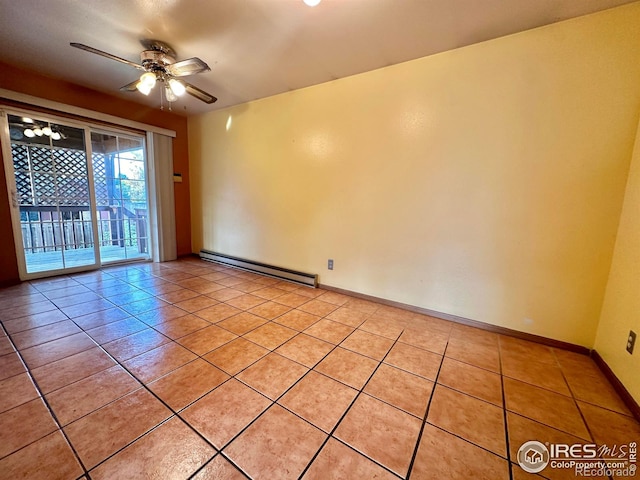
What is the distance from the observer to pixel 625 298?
1.63m

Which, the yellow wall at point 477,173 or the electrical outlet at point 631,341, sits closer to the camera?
the electrical outlet at point 631,341

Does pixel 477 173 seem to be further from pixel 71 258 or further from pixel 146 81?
pixel 71 258

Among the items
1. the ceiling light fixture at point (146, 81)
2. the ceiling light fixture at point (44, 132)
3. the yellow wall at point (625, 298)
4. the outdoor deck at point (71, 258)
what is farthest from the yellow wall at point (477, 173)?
the outdoor deck at point (71, 258)

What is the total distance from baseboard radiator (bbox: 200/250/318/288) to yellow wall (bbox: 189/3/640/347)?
0.13 m

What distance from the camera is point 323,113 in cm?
302

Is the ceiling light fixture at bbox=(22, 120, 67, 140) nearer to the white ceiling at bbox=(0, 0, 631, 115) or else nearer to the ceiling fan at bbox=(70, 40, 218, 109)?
the white ceiling at bbox=(0, 0, 631, 115)

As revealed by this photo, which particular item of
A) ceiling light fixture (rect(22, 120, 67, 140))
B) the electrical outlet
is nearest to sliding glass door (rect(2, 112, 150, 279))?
ceiling light fixture (rect(22, 120, 67, 140))

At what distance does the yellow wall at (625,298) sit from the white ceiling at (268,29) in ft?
4.30

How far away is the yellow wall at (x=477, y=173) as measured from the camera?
1829 mm

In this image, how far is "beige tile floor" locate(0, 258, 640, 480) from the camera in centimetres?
108

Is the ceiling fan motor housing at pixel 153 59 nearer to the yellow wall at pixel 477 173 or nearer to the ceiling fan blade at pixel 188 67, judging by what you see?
the ceiling fan blade at pixel 188 67

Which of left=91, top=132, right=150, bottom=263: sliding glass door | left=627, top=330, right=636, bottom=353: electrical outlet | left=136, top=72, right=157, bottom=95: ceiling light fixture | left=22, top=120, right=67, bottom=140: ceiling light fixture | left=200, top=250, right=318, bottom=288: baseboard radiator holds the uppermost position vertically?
left=136, top=72, right=157, bottom=95: ceiling light fixture

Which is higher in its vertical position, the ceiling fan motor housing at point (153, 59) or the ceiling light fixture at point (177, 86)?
the ceiling fan motor housing at point (153, 59)

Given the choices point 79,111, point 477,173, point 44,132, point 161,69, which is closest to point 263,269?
point 161,69
